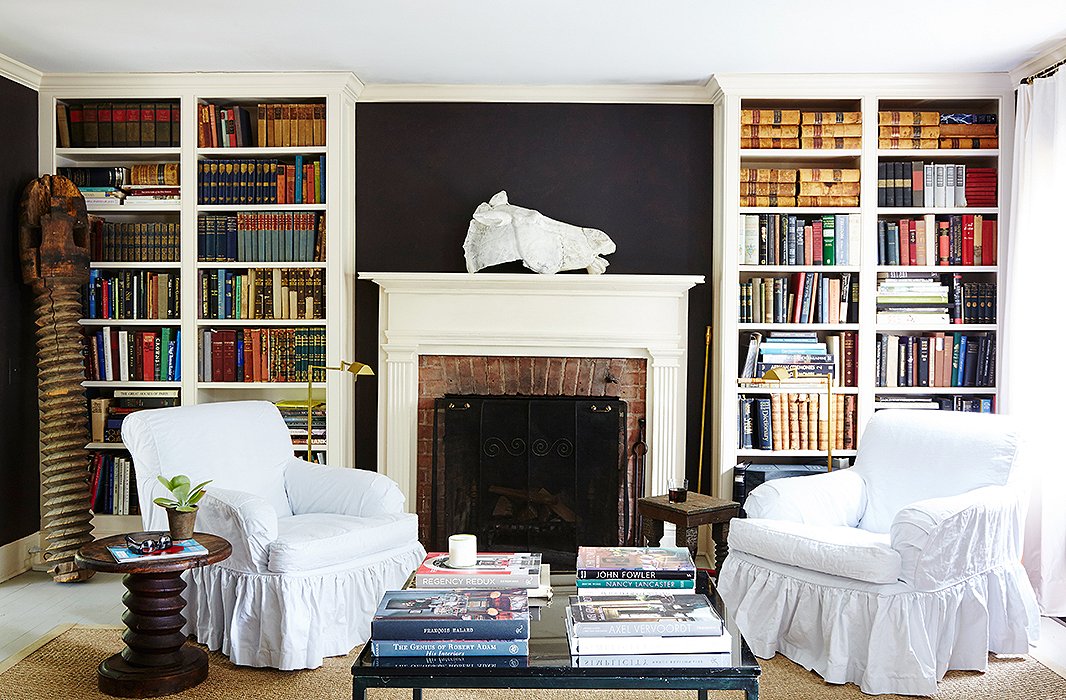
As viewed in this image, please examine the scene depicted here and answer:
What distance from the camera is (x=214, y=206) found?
16.7 ft

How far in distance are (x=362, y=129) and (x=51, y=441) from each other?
7.22ft

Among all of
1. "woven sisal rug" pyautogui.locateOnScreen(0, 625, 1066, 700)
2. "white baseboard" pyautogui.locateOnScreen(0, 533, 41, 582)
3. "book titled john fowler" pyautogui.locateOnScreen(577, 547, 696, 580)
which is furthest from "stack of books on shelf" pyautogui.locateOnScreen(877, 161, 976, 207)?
"white baseboard" pyautogui.locateOnScreen(0, 533, 41, 582)

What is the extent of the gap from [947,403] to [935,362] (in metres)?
0.23

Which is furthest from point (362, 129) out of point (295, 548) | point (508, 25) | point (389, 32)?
point (295, 548)

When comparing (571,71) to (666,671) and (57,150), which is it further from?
(666,671)

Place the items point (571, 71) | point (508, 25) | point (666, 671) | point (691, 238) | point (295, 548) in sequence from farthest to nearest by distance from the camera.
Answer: point (691, 238), point (571, 71), point (508, 25), point (295, 548), point (666, 671)

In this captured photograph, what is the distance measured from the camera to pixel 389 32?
4246 mm

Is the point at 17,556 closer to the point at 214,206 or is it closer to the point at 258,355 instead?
the point at 258,355

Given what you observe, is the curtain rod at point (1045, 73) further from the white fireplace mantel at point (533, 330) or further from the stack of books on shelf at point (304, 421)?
the stack of books on shelf at point (304, 421)

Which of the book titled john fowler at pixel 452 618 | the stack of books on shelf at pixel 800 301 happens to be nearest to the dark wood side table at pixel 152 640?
the book titled john fowler at pixel 452 618

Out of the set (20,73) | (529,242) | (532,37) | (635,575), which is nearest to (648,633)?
(635,575)

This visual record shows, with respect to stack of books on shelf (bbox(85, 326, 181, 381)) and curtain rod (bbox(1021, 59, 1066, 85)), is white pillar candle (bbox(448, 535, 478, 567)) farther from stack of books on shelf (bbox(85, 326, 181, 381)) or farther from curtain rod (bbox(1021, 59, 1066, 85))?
curtain rod (bbox(1021, 59, 1066, 85))

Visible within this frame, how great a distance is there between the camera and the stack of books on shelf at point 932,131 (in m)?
4.94

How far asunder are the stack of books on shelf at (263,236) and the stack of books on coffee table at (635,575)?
2859 millimetres
